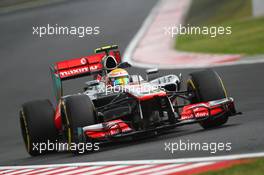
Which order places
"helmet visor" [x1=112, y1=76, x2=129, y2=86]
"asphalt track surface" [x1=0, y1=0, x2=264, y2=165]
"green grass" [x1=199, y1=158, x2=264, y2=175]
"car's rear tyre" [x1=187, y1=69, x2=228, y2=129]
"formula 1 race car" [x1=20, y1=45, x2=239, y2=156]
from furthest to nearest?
"helmet visor" [x1=112, y1=76, x2=129, y2=86] < "car's rear tyre" [x1=187, y1=69, x2=228, y2=129] < "formula 1 race car" [x1=20, y1=45, x2=239, y2=156] < "asphalt track surface" [x1=0, y1=0, x2=264, y2=165] < "green grass" [x1=199, y1=158, x2=264, y2=175]

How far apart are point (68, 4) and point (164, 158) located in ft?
132

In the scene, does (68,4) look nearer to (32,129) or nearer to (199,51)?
(199,51)

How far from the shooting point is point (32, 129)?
1330cm

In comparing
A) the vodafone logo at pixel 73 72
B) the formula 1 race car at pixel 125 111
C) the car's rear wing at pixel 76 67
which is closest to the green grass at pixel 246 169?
the formula 1 race car at pixel 125 111

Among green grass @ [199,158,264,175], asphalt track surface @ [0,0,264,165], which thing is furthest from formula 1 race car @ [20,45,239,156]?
green grass @ [199,158,264,175]

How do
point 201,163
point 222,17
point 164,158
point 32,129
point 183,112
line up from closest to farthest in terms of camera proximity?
1. point 201,163
2. point 164,158
3. point 183,112
4. point 32,129
5. point 222,17

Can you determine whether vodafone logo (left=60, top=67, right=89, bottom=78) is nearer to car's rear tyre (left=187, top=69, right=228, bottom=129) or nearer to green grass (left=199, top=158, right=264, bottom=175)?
car's rear tyre (left=187, top=69, right=228, bottom=129)

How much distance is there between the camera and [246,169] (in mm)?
8562

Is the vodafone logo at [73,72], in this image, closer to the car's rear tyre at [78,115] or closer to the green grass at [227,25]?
the car's rear tyre at [78,115]

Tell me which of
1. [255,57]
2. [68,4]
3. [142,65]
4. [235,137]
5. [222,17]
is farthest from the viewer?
[68,4]

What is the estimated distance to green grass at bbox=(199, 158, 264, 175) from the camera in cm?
842

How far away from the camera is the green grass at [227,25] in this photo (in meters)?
24.7

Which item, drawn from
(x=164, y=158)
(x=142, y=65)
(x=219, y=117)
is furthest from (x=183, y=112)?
(x=142, y=65)

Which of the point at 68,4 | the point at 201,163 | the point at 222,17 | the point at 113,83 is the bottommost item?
the point at 201,163
